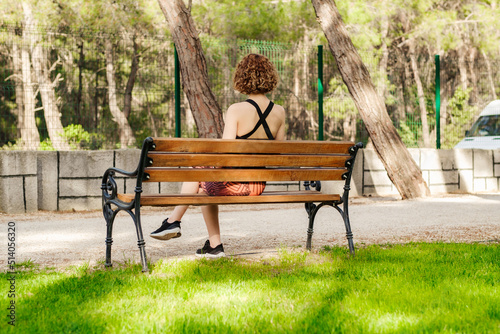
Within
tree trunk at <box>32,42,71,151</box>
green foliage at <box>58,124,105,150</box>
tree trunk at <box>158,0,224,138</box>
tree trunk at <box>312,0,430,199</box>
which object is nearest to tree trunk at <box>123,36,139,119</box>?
green foliage at <box>58,124,105,150</box>

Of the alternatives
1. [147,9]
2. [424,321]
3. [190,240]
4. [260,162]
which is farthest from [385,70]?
[147,9]

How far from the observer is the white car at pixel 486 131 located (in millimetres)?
13906

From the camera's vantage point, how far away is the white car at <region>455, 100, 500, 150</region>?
1391cm

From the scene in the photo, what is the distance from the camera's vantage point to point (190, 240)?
633cm

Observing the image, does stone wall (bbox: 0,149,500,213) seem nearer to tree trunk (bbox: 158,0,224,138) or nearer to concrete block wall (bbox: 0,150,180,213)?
concrete block wall (bbox: 0,150,180,213)

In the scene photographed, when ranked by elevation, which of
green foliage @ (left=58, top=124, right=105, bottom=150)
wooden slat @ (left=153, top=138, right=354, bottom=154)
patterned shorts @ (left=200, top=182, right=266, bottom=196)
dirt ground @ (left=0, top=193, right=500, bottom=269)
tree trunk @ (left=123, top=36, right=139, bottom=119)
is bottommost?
dirt ground @ (left=0, top=193, right=500, bottom=269)

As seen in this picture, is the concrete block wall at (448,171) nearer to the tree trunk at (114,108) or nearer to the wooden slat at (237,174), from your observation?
the tree trunk at (114,108)

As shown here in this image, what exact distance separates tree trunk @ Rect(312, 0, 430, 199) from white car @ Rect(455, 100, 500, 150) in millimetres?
3500

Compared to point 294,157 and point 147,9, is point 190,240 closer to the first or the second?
point 294,157

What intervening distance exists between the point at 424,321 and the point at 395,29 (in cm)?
2414

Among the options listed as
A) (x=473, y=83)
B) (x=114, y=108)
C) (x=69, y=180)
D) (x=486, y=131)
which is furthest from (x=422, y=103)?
(x=69, y=180)

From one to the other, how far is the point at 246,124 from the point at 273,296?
1709mm

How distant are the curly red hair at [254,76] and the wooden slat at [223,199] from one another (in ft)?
2.86

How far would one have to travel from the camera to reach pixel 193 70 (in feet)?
32.3
